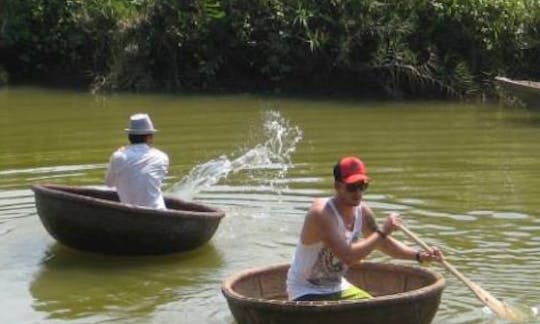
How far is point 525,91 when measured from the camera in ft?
62.5

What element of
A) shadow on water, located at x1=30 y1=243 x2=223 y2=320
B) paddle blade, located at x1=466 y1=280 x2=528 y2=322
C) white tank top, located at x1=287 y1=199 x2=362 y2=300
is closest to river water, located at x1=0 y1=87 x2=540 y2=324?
shadow on water, located at x1=30 y1=243 x2=223 y2=320

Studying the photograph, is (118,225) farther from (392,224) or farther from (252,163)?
(252,163)

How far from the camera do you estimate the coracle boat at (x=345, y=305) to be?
7047 millimetres

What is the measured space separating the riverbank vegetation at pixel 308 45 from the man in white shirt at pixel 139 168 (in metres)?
12.5

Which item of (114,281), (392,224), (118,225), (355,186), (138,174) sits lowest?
(114,281)

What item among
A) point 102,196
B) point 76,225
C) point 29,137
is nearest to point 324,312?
point 76,225

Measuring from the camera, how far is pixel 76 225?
10.1 meters

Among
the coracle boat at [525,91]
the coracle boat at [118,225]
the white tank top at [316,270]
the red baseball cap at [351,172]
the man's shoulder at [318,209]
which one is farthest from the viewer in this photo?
the coracle boat at [525,91]

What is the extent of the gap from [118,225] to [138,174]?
0.55 m

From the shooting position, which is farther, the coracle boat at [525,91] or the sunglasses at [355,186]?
the coracle boat at [525,91]

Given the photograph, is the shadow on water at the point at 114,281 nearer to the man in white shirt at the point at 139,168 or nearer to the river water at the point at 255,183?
the river water at the point at 255,183

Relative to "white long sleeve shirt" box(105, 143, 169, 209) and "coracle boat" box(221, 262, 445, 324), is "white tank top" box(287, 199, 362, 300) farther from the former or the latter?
"white long sleeve shirt" box(105, 143, 169, 209)

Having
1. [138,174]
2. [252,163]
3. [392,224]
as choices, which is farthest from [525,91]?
[392,224]

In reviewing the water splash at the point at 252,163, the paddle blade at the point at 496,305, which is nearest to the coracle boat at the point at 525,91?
the water splash at the point at 252,163
